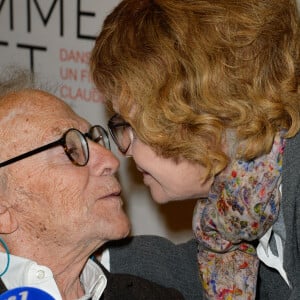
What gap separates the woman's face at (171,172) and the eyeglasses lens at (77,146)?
13cm

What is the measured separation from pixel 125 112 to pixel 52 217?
0.30 metres

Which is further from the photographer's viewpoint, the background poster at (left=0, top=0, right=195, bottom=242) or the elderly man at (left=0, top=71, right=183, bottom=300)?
the background poster at (left=0, top=0, right=195, bottom=242)

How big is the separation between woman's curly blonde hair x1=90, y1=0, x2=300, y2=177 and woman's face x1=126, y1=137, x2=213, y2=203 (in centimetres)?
5

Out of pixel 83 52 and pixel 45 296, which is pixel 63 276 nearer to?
pixel 45 296

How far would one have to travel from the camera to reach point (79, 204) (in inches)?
61.2

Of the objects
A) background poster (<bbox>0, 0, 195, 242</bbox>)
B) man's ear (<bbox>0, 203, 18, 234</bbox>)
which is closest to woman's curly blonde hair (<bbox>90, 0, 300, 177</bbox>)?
man's ear (<bbox>0, 203, 18, 234</bbox>)

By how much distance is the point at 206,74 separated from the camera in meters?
1.49

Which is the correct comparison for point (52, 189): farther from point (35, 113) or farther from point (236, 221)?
point (236, 221)

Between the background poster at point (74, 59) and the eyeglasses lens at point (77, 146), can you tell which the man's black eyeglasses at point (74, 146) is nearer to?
the eyeglasses lens at point (77, 146)

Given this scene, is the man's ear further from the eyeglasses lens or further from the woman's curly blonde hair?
the woman's curly blonde hair

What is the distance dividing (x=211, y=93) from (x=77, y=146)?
0.36 metres

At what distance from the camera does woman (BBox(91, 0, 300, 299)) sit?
1.50 meters

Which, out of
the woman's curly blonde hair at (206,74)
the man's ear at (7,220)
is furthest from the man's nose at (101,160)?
the man's ear at (7,220)

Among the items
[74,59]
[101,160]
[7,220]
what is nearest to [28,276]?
[7,220]
